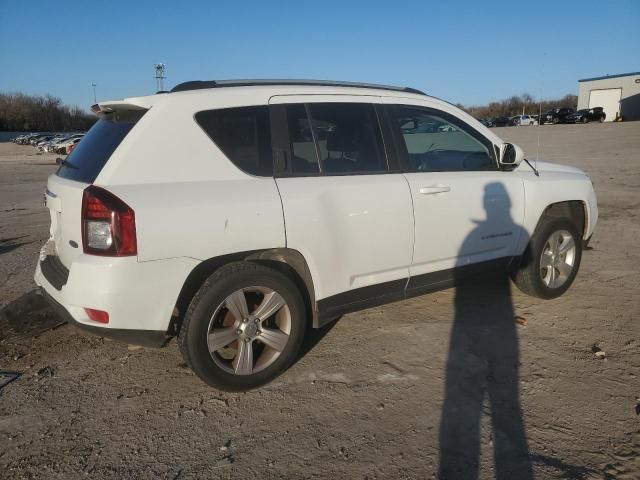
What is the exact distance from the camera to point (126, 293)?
2.68 m

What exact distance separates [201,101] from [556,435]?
283cm

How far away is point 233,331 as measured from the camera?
10.1 ft

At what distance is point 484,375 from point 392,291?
2.85 ft

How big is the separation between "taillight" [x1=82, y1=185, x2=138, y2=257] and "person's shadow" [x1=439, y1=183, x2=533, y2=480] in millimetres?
2026

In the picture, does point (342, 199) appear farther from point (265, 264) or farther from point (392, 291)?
point (392, 291)

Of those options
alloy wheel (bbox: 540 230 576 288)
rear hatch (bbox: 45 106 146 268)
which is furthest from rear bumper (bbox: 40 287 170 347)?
alloy wheel (bbox: 540 230 576 288)

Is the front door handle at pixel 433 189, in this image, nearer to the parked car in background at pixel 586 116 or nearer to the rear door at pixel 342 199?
the rear door at pixel 342 199

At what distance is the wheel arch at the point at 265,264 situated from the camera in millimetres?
2920

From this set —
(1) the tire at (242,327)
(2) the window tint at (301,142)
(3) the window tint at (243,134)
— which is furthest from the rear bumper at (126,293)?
(2) the window tint at (301,142)

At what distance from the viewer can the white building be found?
54812mm

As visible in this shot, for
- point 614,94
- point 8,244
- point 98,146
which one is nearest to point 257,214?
point 98,146

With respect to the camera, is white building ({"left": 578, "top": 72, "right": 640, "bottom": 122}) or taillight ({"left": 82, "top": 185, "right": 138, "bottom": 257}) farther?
white building ({"left": 578, "top": 72, "right": 640, "bottom": 122})

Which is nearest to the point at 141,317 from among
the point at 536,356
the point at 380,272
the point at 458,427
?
the point at 380,272

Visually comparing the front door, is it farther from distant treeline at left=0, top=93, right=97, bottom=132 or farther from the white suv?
distant treeline at left=0, top=93, right=97, bottom=132
